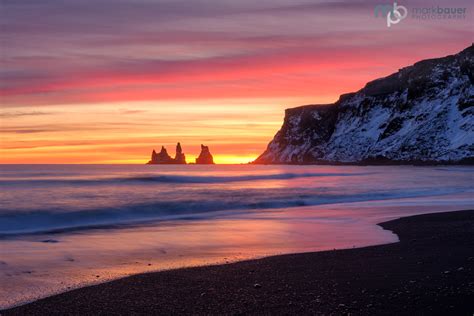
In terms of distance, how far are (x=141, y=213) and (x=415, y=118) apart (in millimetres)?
162734

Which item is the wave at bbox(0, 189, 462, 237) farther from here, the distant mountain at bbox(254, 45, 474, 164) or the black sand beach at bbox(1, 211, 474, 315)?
the distant mountain at bbox(254, 45, 474, 164)

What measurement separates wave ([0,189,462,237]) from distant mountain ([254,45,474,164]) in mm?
128415

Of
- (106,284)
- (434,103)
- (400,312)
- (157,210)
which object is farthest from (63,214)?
(434,103)

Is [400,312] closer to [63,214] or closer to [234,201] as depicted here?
[63,214]

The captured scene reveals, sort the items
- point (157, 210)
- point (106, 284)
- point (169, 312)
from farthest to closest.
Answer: point (157, 210)
point (106, 284)
point (169, 312)

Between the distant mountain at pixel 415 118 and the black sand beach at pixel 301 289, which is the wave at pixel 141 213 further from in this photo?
the distant mountain at pixel 415 118

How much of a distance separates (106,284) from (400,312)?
421 cm

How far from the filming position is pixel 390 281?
7695 mm

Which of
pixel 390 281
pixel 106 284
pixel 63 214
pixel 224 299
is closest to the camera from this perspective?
pixel 224 299

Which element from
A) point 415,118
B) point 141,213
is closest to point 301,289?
point 141,213

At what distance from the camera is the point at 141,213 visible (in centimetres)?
2506

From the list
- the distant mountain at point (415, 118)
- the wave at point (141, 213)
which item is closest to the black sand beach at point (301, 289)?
the wave at point (141, 213)

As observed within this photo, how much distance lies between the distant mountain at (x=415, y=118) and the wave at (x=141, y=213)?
128415 millimetres

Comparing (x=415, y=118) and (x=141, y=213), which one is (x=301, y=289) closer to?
(x=141, y=213)
